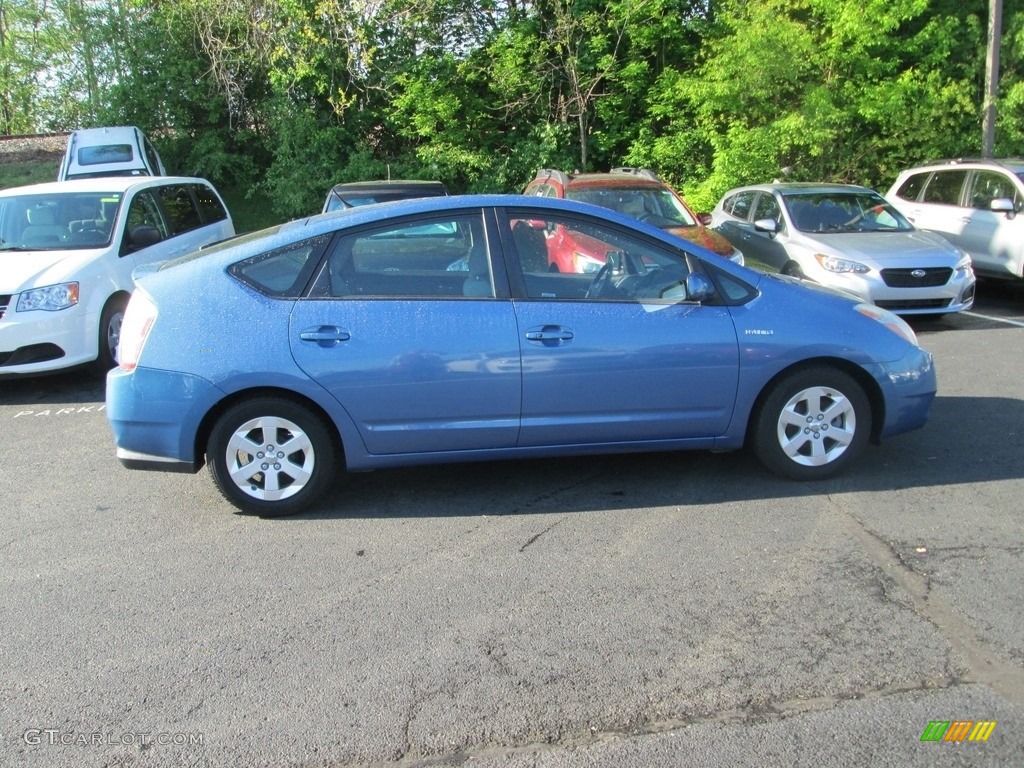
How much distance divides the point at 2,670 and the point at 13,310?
487 cm

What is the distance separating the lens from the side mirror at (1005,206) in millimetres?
10812

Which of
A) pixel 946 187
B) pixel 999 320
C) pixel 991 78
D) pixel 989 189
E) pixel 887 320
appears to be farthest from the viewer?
pixel 991 78

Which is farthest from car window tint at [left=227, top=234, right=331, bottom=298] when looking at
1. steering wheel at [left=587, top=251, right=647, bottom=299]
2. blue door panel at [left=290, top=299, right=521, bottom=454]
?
steering wheel at [left=587, top=251, right=647, bottom=299]

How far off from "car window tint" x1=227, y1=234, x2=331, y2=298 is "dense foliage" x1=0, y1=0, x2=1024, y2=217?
41.3 feet

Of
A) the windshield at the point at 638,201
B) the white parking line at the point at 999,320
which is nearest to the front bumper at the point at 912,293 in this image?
the white parking line at the point at 999,320

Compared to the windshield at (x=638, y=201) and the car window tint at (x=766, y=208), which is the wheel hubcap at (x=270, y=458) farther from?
the car window tint at (x=766, y=208)

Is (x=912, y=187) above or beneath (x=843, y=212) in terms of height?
above

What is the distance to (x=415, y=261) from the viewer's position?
509cm

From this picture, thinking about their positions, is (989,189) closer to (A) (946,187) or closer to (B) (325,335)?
(A) (946,187)

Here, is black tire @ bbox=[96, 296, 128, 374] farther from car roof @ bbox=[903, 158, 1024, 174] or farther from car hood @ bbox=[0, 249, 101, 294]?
car roof @ bbox=[903, 158, 1024, 174]

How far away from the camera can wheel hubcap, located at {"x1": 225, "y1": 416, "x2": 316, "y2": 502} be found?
492 cm

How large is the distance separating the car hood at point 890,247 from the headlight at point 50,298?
291 inches

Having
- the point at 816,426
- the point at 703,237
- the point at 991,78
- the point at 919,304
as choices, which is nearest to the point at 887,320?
the point at 816,426

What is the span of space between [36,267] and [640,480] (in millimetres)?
5572
